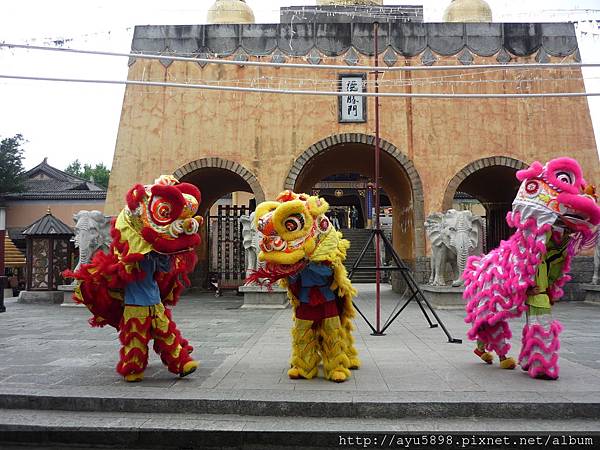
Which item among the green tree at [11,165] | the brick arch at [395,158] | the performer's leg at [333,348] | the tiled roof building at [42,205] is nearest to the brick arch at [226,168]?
the brick arch at [395,158]

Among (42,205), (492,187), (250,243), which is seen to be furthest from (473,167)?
(42,205)

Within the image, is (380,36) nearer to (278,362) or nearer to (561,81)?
(561,81)

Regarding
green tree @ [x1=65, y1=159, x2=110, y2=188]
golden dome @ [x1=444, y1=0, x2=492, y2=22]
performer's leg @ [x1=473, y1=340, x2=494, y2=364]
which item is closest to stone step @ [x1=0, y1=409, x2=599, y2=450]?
performer's leg @ [x1=473, y1=340, x2=494, y2=364]

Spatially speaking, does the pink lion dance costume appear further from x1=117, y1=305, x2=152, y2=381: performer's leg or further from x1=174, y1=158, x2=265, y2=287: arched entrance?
x1=174, y1=158, x2=265, y2=287: arched entrance

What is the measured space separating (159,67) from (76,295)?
10.2 metres

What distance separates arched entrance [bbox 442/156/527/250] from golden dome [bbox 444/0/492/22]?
4772mm

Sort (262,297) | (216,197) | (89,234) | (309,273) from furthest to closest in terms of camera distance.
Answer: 1. (216,197)
2. (262,297)
3. (89,234)
4. (309,273)

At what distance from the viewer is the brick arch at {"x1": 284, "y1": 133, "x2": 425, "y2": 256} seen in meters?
13.3

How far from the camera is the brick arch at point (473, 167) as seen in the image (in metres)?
13.3

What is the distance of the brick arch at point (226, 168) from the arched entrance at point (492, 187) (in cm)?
459

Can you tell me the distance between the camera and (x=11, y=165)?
23.0 m

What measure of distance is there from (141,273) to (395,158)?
9.58m

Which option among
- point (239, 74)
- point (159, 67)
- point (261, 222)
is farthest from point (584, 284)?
point (159, 67)

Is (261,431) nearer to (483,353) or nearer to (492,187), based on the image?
(483,353)
